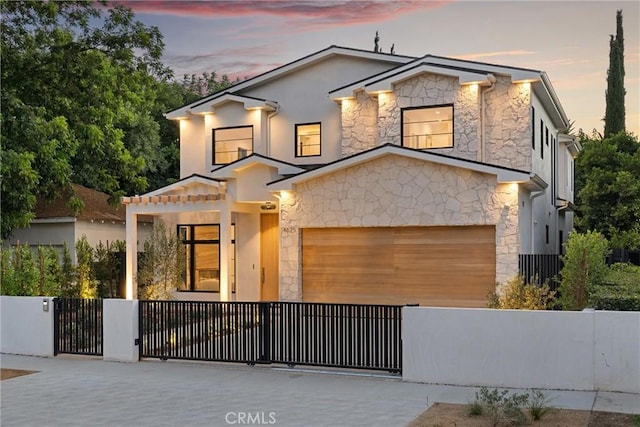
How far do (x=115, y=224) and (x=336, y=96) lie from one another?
34.6 ft

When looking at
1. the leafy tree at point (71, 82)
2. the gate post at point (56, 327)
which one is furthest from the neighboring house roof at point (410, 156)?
the leafy tree at point (71, 82)

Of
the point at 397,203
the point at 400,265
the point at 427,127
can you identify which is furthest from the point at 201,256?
the point at 427,127

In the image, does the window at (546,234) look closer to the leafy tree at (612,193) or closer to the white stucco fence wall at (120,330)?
the leafy tree at (612,193)

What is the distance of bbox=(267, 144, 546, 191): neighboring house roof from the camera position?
596 inches

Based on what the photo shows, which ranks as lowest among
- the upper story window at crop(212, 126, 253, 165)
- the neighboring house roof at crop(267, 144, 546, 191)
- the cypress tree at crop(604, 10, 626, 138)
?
the neighboring house roof at crop(267, 144, 546, 191)

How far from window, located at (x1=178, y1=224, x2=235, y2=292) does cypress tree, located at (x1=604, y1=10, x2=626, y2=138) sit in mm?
23196

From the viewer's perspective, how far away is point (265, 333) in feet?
37.9

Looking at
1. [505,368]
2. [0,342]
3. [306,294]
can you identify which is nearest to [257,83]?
[306,294]

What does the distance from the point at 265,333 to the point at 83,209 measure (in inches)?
552

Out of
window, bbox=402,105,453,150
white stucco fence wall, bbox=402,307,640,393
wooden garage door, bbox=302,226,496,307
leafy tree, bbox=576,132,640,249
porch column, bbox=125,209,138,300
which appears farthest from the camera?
leafy tree, bbox=576,132,640,249

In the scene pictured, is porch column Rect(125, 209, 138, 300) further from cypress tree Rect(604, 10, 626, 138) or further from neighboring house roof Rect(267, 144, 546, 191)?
cypress tree Rect(604, 10, 626, 138)

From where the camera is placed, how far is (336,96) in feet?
65.0

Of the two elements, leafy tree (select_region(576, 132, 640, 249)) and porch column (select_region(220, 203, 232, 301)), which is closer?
porch column (select_region(220, 203, 232, 301))

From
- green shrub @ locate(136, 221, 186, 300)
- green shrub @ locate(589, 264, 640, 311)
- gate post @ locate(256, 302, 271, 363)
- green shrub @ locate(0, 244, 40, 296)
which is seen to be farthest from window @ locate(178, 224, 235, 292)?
green shrub @ locate(589, 264, 640, 311)
